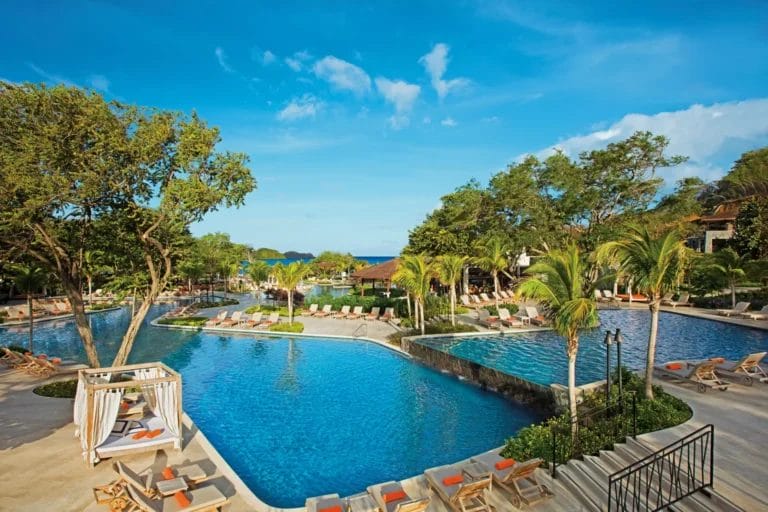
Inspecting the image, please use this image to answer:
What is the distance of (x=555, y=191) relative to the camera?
3073 centimetres

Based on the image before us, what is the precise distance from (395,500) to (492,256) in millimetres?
30036

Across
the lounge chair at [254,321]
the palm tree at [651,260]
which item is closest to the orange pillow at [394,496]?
the palm tree at [651,260]

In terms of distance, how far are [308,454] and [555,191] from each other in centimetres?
2732

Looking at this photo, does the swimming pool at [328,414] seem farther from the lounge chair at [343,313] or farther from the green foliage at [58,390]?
the lounge chair at [343,313]

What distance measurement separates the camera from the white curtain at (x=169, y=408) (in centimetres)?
842

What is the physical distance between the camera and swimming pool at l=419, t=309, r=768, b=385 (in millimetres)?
14094

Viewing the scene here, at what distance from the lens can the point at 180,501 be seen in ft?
20.1

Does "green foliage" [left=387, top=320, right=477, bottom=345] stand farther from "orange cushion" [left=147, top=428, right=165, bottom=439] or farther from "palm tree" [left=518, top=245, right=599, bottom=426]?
"orange cushion" [left=147, top=428, right=165, bottom=439]

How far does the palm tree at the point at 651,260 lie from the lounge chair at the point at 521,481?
447 cm

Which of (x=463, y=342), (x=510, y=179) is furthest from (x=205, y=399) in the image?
(x=510, y=179)

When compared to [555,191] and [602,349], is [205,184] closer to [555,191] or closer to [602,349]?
[602,349]

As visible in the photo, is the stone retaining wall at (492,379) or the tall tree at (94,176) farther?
the stone retaining wall at (492,379)

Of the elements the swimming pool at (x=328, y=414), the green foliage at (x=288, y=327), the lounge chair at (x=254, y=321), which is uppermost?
the lounge chair at (x=254, y=321)

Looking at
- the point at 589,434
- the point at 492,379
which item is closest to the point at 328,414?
the point at 492,379
